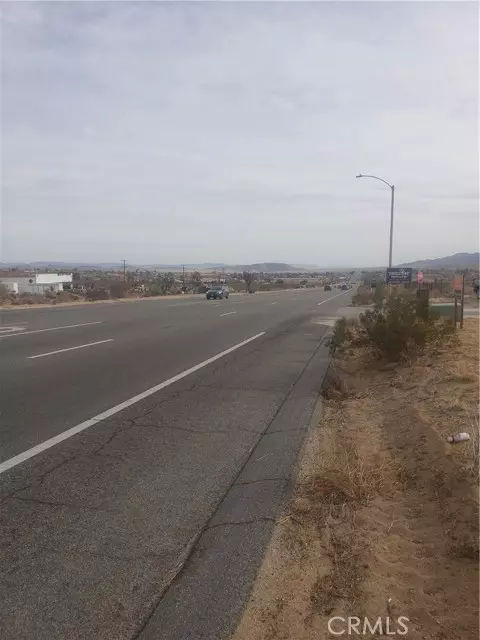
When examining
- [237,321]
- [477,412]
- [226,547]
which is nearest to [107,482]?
[226,547]

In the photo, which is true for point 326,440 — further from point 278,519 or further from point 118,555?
point 118,555

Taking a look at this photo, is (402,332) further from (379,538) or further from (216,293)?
(216,293)

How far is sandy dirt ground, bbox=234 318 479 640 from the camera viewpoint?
11.8 ft

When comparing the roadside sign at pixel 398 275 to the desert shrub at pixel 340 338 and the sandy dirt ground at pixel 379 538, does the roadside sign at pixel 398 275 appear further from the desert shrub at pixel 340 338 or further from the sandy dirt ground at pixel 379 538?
the sandy dirt ground at pixel 379 538

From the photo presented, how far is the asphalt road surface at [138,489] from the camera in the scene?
3674mm

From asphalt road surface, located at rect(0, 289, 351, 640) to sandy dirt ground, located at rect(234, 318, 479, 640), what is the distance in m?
0.24

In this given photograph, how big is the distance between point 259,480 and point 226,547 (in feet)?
4.97

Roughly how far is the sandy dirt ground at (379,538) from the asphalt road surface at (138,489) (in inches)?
9.4

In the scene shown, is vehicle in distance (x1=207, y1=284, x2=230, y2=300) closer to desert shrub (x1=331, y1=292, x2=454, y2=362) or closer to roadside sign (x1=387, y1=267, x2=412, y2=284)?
roadside sign (x1=387, y1=267, x2=412, y2=284)

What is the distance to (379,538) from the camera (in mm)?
4672

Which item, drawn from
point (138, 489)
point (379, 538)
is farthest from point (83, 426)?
point (379, 538)

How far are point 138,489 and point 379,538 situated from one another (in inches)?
89.4

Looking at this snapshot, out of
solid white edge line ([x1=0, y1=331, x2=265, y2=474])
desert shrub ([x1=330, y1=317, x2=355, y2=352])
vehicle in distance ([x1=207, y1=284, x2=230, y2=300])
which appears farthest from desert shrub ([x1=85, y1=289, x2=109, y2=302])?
solid white edge line ([x1=0, y1=331, x2=265, y2=474])

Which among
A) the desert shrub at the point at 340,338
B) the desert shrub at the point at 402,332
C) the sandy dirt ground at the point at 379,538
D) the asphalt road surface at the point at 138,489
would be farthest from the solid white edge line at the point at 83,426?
the desert shrub at the point at 340,338
